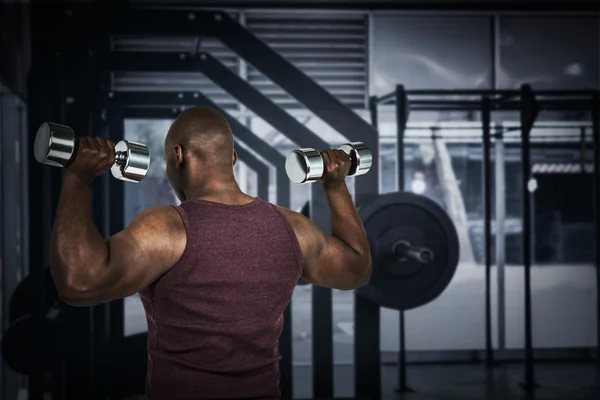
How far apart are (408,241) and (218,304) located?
176 cm

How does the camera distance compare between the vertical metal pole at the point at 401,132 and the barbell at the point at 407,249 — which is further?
the vertical metal pole at the point at 401,132

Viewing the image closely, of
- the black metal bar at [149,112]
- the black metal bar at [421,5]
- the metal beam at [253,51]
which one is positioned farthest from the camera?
the black metal bar at [149,112]

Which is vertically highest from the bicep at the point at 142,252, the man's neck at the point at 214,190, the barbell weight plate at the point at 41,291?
the man's neck at the point at 214,190

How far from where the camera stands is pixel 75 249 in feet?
4.65

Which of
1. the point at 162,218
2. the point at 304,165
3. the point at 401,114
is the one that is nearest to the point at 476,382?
the point at 401,114

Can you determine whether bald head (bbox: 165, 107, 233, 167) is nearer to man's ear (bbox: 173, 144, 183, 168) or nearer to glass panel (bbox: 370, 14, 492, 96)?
man's ear (bbox: 173, 144, 183, 168)

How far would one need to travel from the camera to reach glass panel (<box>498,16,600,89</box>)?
593 cm

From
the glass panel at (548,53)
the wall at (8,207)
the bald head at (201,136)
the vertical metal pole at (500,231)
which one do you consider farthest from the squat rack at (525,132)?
the bald head at (201,136)

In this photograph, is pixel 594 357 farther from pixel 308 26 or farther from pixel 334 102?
pixel 334 102

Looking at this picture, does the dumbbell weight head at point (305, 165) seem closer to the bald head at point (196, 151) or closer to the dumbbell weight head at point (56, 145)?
the bald head at point (196, 151)

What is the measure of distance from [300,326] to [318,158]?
13.4 feet

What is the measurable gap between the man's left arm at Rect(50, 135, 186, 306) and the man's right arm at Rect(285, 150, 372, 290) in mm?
375

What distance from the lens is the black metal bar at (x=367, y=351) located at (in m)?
3.00

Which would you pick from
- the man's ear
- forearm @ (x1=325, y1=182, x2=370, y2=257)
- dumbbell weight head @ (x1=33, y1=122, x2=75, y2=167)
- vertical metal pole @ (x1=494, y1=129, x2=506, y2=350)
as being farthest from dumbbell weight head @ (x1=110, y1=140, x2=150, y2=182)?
vertical metal pole @ (x1=494, y1=129, x2=506, y2=350)
